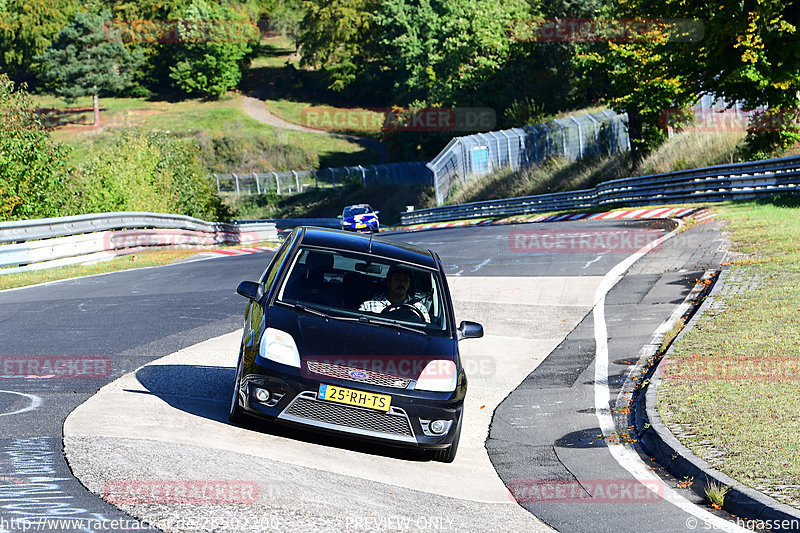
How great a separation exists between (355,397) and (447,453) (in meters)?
1.00

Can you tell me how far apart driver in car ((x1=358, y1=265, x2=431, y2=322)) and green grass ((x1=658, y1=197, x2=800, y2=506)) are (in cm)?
247

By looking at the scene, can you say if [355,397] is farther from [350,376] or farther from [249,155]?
[249,155]

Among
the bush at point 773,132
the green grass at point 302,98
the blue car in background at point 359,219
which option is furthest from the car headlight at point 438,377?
the green grass at point 302,98

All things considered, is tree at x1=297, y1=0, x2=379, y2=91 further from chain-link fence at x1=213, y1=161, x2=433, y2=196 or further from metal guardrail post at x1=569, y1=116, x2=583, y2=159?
metal guardrail post at x1=569, y1=116, x2=583, y2=159

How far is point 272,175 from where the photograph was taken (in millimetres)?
77562

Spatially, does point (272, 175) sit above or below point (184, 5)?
below

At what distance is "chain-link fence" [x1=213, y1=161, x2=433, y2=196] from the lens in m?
69.6

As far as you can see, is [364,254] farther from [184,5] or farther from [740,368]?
[184,5]

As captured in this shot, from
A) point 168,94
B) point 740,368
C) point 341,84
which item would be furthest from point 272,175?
point 740,368

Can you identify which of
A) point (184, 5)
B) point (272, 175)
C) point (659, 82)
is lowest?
point (272, 175)

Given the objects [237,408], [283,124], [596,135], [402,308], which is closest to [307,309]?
[402,308]

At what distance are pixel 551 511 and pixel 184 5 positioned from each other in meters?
122

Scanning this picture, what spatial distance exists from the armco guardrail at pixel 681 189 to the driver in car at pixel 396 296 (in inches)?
799

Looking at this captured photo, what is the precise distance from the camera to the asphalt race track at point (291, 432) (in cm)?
589
